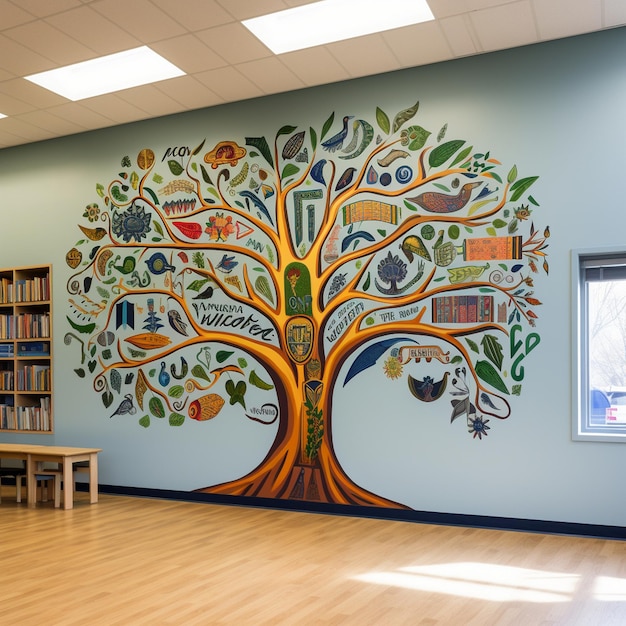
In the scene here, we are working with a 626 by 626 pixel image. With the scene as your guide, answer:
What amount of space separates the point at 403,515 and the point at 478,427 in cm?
103

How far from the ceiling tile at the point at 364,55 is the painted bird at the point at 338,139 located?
41 cm

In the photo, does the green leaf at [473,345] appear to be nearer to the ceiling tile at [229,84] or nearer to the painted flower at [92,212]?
the ceiling tile at [229,84]

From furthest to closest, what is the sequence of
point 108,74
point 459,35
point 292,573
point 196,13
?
point 108,74 → point 459,35 → point 196,13 → point 292,573

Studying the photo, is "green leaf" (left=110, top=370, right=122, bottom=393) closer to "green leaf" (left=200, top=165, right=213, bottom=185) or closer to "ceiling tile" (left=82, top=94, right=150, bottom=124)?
"green leaf" (left=200, top=165, right=213, bottom=185)

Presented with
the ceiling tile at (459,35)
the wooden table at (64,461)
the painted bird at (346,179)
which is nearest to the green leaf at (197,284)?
the painted bird at (346,179)

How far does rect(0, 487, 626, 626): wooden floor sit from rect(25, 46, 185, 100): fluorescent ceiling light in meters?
3.97

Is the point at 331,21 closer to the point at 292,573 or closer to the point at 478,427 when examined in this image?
the point at 478,427

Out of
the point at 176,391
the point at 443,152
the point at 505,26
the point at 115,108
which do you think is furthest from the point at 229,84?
the point at 176,391

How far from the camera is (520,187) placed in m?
6.20

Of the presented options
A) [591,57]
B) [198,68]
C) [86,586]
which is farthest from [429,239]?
[86,586]

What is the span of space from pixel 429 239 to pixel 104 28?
10.3ft

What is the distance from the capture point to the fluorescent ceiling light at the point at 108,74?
6.50 m

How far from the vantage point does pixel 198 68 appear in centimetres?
654

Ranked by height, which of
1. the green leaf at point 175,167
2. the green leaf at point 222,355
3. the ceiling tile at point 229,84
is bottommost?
the green leaf at point 222,355
